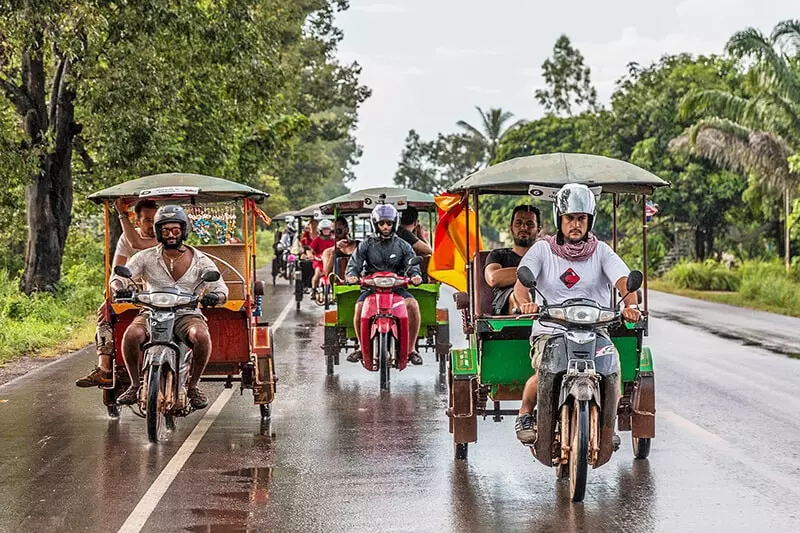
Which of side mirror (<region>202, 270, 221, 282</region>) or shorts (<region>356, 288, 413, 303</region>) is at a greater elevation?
side mirror (<region>202, 270, 221, 282</region>)

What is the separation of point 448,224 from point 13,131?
11235 mm

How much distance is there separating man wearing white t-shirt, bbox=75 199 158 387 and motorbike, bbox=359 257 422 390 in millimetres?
2540

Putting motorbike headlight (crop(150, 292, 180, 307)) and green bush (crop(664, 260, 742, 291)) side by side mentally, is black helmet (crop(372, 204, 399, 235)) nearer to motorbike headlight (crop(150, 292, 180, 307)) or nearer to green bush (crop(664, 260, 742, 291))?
motorbike headlight (crop(150, 292, 180, 307))

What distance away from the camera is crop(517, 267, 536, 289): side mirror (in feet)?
23.3

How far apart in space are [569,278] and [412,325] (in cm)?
521

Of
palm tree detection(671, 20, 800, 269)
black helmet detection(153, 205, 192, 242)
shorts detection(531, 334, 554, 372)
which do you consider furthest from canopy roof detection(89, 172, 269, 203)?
palm tree detection(671, 20, 800, 269)

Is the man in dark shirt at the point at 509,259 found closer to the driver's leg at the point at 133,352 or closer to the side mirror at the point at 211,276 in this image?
the side mirror at the point at 211,276

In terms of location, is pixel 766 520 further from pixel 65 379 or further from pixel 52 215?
pixel 52 215

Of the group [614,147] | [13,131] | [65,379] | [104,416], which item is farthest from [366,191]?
[614,147]

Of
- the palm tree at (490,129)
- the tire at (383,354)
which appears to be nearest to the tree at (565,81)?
the palm tree at (490,129)

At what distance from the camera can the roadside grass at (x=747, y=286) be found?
26359 mm

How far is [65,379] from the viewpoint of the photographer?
13523 millimetres

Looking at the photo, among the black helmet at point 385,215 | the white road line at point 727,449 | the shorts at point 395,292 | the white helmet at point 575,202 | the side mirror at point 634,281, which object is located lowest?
the white road line at point 727,449

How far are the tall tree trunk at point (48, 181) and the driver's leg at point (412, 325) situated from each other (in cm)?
1124
